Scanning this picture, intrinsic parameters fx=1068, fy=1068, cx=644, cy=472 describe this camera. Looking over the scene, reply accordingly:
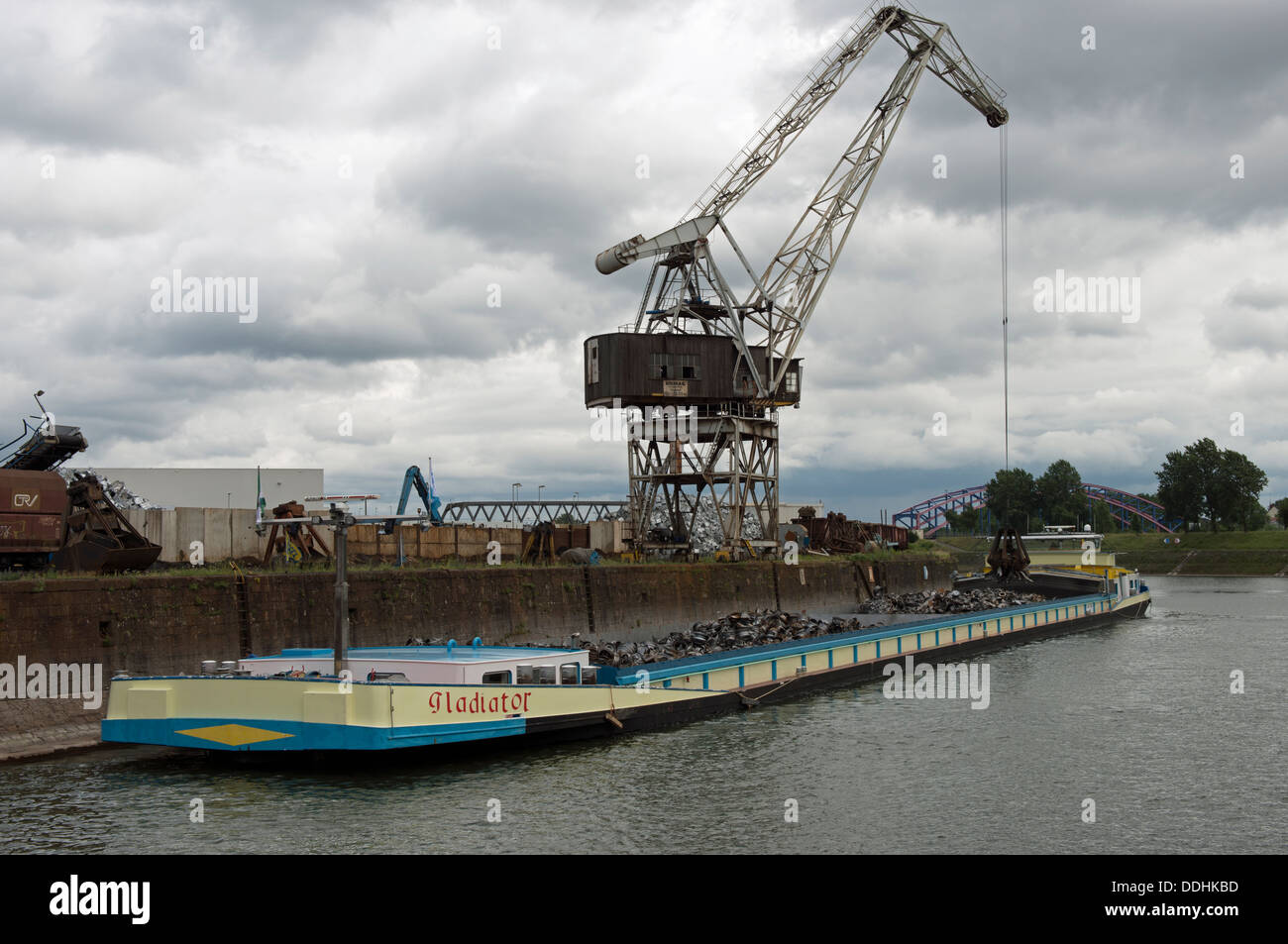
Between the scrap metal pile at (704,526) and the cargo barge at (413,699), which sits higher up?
the scrap metal pile at (704,526)

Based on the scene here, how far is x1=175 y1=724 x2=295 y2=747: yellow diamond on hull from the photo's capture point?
18.6 meters

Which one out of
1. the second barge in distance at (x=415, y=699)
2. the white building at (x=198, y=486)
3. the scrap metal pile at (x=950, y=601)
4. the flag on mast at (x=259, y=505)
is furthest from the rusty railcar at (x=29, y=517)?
the scrap metal pile at (x=950, y=601)

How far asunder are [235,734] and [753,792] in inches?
361

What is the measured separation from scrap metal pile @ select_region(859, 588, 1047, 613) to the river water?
1103 inches

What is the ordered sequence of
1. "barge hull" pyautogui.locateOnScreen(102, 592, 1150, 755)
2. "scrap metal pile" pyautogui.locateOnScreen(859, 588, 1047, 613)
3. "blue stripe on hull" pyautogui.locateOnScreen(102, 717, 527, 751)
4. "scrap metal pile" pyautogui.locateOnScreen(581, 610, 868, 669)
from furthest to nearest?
"scrap metal pile" pyautogui.locateOnScreen(859, 588, 1047, 613) → "scrap metal pile" pyautogui.locateOnScreen(581, 610, 868, 669) → "barge hull" pyautogui.locateOnScreen(102, 592, 1150, 755) → "blue stripe on hull" pyautogui.locateOnScreen(102, 717, 527, 751)

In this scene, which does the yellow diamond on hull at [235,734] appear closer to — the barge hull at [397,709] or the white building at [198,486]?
the barge hull at [397,709]

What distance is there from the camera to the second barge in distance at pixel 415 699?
60.9 feet

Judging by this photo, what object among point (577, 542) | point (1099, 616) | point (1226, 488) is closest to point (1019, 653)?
point (1099, 616)

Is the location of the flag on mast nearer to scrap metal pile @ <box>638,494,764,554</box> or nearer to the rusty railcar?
the rusty railcar

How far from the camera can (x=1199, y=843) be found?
53.0 feet

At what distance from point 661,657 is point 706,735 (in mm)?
8672

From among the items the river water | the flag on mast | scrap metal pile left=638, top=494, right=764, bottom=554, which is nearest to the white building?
the flag on mast

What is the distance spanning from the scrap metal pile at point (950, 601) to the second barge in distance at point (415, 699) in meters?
30.1

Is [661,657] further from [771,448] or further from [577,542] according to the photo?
[771,448]
